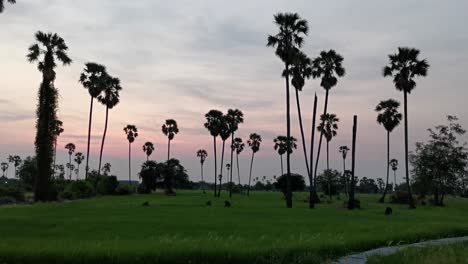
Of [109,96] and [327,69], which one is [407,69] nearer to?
[327,69]

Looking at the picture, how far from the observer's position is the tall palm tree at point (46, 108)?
65.6 meters

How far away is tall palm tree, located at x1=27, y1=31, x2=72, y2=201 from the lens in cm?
6556

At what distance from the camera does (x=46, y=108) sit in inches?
2579

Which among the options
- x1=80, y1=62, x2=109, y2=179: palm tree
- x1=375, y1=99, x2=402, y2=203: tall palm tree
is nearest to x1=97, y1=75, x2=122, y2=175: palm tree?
x1=80, y1=62, x2=109, y2=179: palm tree

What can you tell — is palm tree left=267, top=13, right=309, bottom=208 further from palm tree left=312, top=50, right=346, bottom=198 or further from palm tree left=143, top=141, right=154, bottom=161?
palm tree left=143, top=141, right=154, bottom=161

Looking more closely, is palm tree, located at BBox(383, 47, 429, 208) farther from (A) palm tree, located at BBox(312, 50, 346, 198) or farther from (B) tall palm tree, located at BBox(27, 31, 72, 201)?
(B) tall palm tree, located at BBox(27, 31, 72, 201)

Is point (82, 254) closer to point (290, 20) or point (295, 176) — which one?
point (290, 20)

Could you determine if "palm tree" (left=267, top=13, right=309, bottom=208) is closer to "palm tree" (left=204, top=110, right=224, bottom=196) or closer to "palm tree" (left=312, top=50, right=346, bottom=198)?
"palm tree" (left=312, top=50, right=346, bottom=198)

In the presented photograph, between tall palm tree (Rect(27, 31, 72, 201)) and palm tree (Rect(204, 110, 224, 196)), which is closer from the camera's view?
tall palm tree (Rect(27, 31, 72, 201))

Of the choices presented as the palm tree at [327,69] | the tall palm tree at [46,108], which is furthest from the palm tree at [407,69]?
the tall palm tree at [46,108]

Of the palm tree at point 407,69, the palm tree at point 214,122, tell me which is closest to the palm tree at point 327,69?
the palm tree at point 407,69

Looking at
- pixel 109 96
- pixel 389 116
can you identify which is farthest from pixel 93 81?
pixel 389 116

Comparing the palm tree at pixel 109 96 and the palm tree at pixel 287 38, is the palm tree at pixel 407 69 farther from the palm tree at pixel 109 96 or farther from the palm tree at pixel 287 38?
the palm tree at pixel 109 96

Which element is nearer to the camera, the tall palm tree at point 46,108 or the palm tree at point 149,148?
the tall palm tree at point 46,108
